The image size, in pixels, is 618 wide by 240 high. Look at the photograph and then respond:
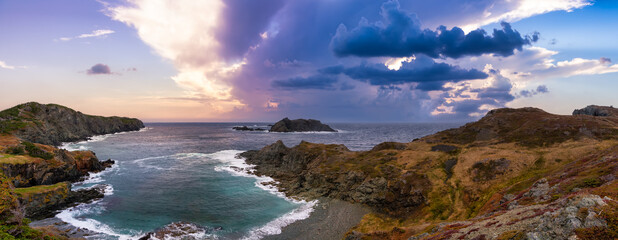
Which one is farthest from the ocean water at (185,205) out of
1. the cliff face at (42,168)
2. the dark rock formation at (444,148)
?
the dark rock formation at (444,148)

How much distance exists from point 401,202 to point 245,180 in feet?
135

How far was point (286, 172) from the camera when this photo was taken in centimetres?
7725

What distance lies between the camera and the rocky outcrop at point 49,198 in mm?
41719

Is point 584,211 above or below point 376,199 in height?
above

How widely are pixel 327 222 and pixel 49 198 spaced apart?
4955 cm

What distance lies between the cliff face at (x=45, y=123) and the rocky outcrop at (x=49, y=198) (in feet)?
218

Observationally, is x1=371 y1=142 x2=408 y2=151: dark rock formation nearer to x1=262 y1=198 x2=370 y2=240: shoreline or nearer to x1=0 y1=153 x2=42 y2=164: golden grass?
x1=262 y1=198 x2=370 y2=240: shoreline

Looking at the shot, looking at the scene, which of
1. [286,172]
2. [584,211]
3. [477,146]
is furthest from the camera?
[286,172]

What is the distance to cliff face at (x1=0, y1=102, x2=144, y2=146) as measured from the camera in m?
98.8

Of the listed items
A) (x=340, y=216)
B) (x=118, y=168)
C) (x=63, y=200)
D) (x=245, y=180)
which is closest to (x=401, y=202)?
(x=340, y=216)

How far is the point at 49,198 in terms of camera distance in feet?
149

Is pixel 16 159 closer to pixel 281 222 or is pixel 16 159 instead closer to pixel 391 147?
pixel 281 222

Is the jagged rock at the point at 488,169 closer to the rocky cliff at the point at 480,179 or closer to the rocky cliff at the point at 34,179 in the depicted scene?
the rocky cliff at the point at 480,179

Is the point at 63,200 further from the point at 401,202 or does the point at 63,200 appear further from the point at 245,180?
the point at 401,202
